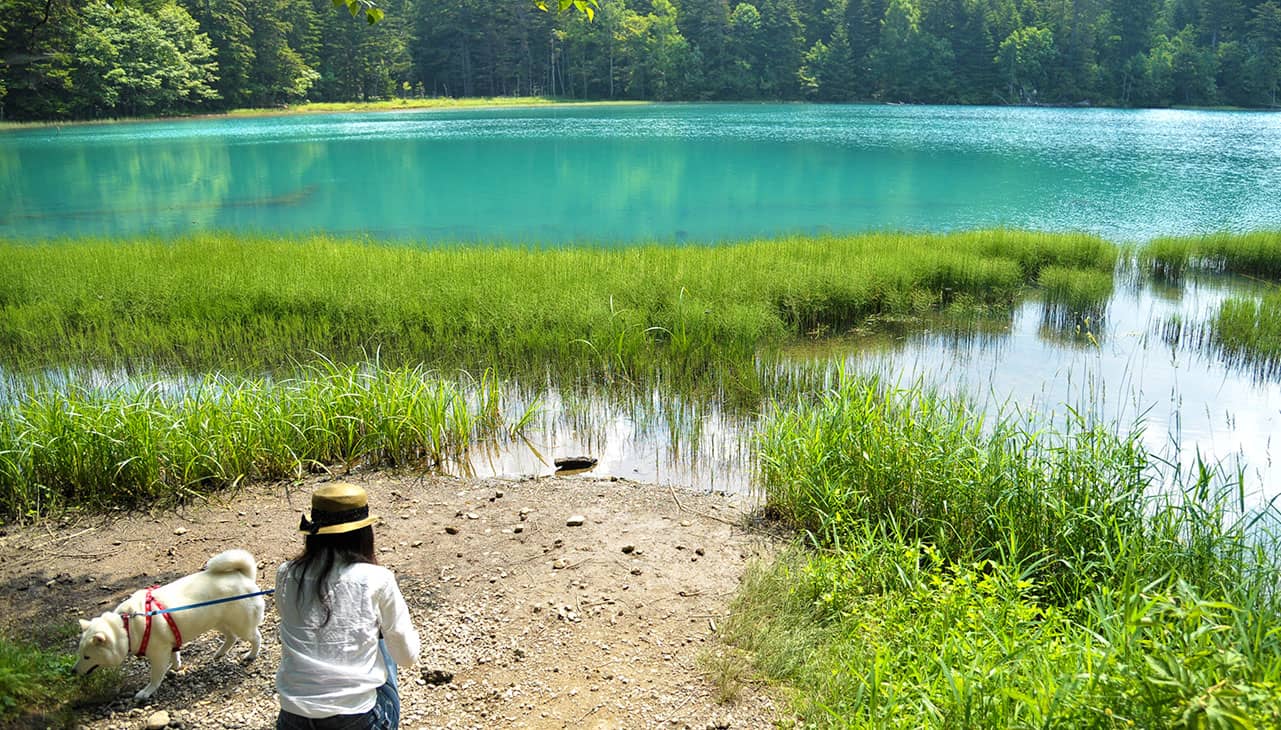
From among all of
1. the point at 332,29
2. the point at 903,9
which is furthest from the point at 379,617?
the point at 903,9

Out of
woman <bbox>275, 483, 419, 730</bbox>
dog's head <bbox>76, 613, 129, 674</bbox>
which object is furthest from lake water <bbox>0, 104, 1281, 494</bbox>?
woman <bbox>275, 483, 419, 730</bbox>

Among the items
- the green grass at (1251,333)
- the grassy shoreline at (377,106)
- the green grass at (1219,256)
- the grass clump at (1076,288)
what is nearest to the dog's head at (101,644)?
the green grass at (1251,333)

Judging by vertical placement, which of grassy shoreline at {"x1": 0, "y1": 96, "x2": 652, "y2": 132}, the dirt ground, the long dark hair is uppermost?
grassy shoreline at {"x1": 0, "y1": 96, "x2": 652, "y2": 132}

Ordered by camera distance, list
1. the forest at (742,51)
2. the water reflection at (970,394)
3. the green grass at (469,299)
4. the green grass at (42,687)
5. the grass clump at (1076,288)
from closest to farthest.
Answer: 1. the green grass at (42,687)
2. the water reflection at (970,394)
3. the green grass at (469,299)
4. the grass clump at (1076,288)
5. the forest at (742,51)

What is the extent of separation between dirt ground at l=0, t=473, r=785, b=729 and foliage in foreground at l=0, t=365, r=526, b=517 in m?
0.24

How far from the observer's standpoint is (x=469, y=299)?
993 centimetres

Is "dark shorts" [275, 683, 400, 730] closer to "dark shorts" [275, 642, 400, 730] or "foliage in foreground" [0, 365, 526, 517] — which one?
"dark shorts" [275, 642, 400, 730]

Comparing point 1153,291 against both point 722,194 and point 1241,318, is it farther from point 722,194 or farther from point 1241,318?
point 722,194

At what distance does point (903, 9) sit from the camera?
7600 cm

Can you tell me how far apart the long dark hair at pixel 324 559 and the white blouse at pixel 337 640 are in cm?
2

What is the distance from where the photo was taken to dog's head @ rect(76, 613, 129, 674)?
3.10 m

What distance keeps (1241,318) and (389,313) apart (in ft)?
32.0

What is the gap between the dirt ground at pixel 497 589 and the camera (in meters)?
3.45

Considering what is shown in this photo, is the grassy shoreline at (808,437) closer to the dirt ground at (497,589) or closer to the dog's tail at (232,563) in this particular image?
the dirt ground at (497,589)
